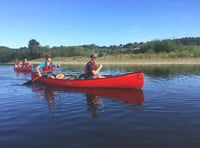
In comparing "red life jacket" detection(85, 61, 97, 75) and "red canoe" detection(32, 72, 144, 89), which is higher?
"red life jacket" detection(85, 61, 97, 75)

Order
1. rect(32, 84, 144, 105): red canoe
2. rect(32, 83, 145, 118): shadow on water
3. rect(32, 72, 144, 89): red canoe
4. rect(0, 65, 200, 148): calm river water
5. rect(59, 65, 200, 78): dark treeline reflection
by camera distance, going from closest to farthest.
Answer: rect(0, 65, 200, 148): calm river water → rect(32, 83, 145, 118): shadow on water → rect(32, 84, 144, 105): red canoe → rect(32, 72, 144, 89): red canoe → rect(59, 65, 200, 78): dark treeline reflection

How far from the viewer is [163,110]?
8188 millimetres

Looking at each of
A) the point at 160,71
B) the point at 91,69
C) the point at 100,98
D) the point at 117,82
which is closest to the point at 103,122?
the point at 100,98

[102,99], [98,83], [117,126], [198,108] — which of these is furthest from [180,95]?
[117,126]

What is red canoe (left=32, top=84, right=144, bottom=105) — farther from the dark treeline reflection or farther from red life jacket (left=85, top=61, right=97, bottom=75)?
the dark treeline reflection

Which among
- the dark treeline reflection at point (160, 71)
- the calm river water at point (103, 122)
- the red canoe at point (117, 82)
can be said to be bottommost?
the calm river water at point (103, 122)

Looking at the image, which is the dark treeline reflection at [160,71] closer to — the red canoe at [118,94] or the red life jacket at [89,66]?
the red canoe at [118,94]

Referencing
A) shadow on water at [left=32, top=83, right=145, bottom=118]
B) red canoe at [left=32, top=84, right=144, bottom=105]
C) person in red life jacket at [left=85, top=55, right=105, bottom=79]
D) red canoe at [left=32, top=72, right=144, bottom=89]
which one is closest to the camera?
shadow on water at [left=32, top=83, right=145, bottom=118]

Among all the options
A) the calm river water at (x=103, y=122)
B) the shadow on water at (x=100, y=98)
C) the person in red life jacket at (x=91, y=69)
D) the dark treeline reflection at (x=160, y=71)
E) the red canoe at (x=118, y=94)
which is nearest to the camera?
the calm river water at (x=103, y=122)

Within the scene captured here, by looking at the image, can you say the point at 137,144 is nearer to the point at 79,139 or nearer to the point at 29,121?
the point at 79,139

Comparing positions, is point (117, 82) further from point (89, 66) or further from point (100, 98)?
point (100, 98)

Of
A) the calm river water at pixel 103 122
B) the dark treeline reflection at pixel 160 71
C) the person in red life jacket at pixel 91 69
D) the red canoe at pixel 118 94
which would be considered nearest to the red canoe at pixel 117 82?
the red canoe at pixel 118 94

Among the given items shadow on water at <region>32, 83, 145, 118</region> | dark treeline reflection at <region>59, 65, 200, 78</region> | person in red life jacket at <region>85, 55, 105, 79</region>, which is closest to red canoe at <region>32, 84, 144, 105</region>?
shadow on water at <region>32, 83, 145, 118</region>

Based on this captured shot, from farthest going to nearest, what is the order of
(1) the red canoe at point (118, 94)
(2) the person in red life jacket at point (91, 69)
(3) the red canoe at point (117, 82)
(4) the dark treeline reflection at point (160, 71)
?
(4) the dark treeline reflection at point (160, 71) < (2) the person in red life jacket at point (91, 69) < (3) the red canoe at point (117, 82) < (1) the red canoe at point (118, 94)
